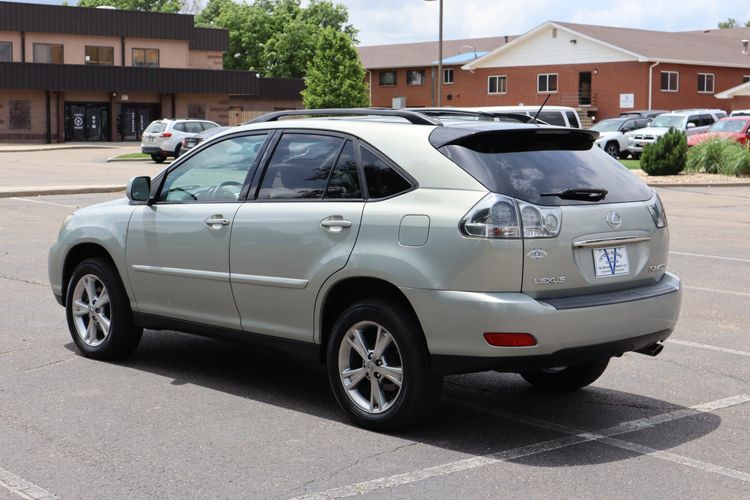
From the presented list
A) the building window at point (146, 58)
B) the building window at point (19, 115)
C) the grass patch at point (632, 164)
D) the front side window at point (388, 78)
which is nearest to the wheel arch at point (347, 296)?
the grass patch at point (632, 164)

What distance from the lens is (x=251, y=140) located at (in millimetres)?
6898

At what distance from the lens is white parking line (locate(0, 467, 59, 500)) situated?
4875 mm

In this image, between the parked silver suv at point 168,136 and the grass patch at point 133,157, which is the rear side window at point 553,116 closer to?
the parked silver suv at point 168,136

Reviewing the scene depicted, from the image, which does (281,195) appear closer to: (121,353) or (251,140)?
(251,140)

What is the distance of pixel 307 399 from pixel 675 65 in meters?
61.6

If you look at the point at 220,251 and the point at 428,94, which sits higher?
the point at 428,94

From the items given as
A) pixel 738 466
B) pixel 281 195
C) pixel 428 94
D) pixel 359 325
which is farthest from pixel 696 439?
pixel 428 94

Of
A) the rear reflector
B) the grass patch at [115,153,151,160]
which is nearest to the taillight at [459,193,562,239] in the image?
the rear reflector

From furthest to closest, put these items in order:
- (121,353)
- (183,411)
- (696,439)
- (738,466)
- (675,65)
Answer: (675,65) → (121,353) → (183,411) → (696,439) → (738,466)

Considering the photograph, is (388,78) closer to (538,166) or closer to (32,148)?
(32,148)

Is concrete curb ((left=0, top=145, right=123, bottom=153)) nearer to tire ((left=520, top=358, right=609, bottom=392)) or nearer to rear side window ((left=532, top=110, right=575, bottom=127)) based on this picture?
rear side window ((left=532, top=110, right=575, bottom=127))

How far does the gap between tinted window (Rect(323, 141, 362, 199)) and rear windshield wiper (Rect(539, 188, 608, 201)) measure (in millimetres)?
1139

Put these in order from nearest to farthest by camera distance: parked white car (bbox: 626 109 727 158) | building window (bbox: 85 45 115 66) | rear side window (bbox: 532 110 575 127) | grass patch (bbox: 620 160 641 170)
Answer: rear side window (bbox: 532 110 575 127) < grass patch (bbox: 620 160 641 170) < parked white car (bbox: 626 109 727 158) < building window (bbox: 85 45 115 66)

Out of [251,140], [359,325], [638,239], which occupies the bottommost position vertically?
[359,325]
